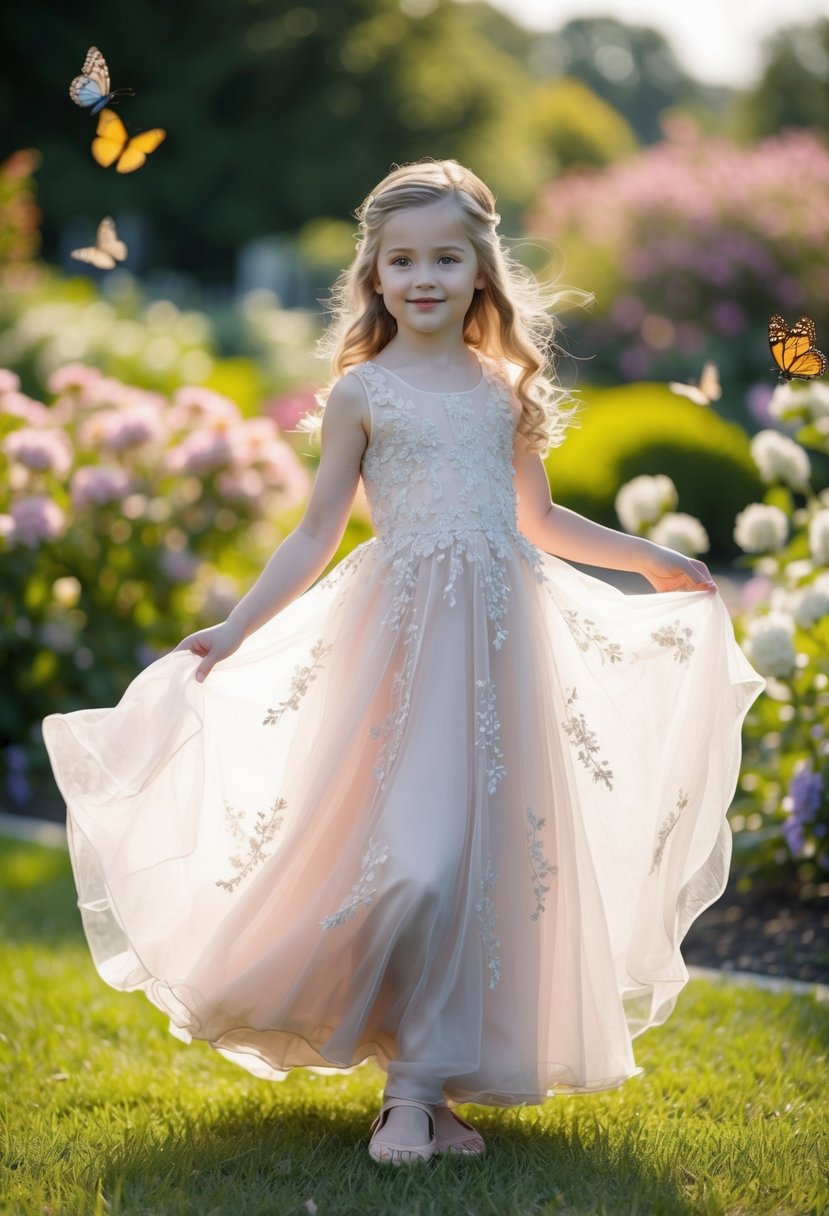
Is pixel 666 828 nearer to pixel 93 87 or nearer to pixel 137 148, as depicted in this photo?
pixel 137 148

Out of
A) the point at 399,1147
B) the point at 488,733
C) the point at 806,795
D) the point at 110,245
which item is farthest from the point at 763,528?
the point at 399,1147

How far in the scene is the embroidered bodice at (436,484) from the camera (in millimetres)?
2818

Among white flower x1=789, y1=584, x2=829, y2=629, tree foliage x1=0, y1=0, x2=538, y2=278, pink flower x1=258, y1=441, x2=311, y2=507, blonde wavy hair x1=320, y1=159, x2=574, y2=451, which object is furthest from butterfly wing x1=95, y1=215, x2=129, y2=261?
tree foliage x1=0, y1=0, x2=538, y2=278

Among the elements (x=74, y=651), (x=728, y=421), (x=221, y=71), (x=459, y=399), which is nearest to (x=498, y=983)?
(x=459, y=399)

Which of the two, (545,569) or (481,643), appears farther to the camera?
(545,569)

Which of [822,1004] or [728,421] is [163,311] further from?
[822,1004]

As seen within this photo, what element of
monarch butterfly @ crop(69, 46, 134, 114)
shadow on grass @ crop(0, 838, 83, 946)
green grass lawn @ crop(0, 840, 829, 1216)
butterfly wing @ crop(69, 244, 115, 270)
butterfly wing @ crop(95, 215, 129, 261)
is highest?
monarch butterfly @ crop(69, 46, 134, 114)

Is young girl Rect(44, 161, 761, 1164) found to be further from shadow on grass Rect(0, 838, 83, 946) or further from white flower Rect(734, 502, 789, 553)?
shadow on grass Rect(0, 838, 83, 946)

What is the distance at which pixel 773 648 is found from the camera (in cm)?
393

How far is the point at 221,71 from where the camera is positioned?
99.2 ft

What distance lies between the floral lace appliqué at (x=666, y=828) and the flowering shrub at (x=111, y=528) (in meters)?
3.49

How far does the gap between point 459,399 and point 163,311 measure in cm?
1540

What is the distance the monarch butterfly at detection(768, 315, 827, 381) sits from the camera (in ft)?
10.1

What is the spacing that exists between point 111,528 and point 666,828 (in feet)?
12.6
